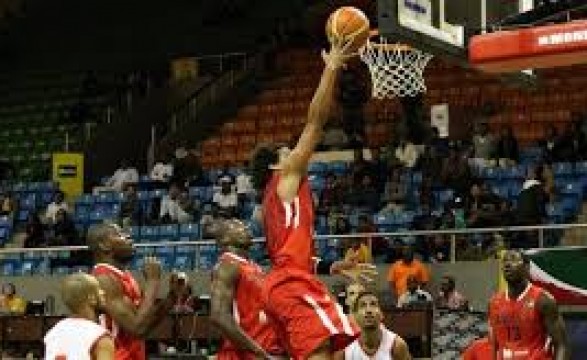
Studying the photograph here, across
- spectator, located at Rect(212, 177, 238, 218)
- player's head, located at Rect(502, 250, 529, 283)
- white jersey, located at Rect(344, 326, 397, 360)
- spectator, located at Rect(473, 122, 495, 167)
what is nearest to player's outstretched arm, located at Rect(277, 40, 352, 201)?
Result: white jersey, located at Rect(344, 326, 397, 360)

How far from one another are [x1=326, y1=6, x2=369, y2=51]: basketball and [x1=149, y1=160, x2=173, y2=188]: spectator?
1453 centimetres

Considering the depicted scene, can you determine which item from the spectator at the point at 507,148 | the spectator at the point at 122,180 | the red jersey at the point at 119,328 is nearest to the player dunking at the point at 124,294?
the red jersey at the point at 119,328

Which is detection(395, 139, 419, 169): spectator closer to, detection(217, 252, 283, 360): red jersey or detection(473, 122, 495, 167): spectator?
detection(473, 122, 495, 167): spectator

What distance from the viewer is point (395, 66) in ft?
40.8

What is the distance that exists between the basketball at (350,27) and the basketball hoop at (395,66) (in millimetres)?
4751

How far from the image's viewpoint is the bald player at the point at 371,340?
7391mm

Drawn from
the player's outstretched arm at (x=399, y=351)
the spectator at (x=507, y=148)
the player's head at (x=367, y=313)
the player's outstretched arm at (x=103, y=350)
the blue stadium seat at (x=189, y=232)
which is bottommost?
the player's outstretched arm at (x=399, y=351)

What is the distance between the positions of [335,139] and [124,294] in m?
13.3

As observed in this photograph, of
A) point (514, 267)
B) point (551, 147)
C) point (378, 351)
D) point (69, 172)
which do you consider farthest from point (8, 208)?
point (378, 351)

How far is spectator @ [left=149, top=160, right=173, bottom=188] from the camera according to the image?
20.2m

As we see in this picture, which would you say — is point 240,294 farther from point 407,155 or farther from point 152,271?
point 407,155

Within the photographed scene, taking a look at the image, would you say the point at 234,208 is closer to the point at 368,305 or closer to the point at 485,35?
the point at 485,35

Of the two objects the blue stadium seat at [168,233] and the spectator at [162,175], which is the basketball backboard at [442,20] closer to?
the blue stadium seat at [168,233]

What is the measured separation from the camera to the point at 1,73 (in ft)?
95.0
